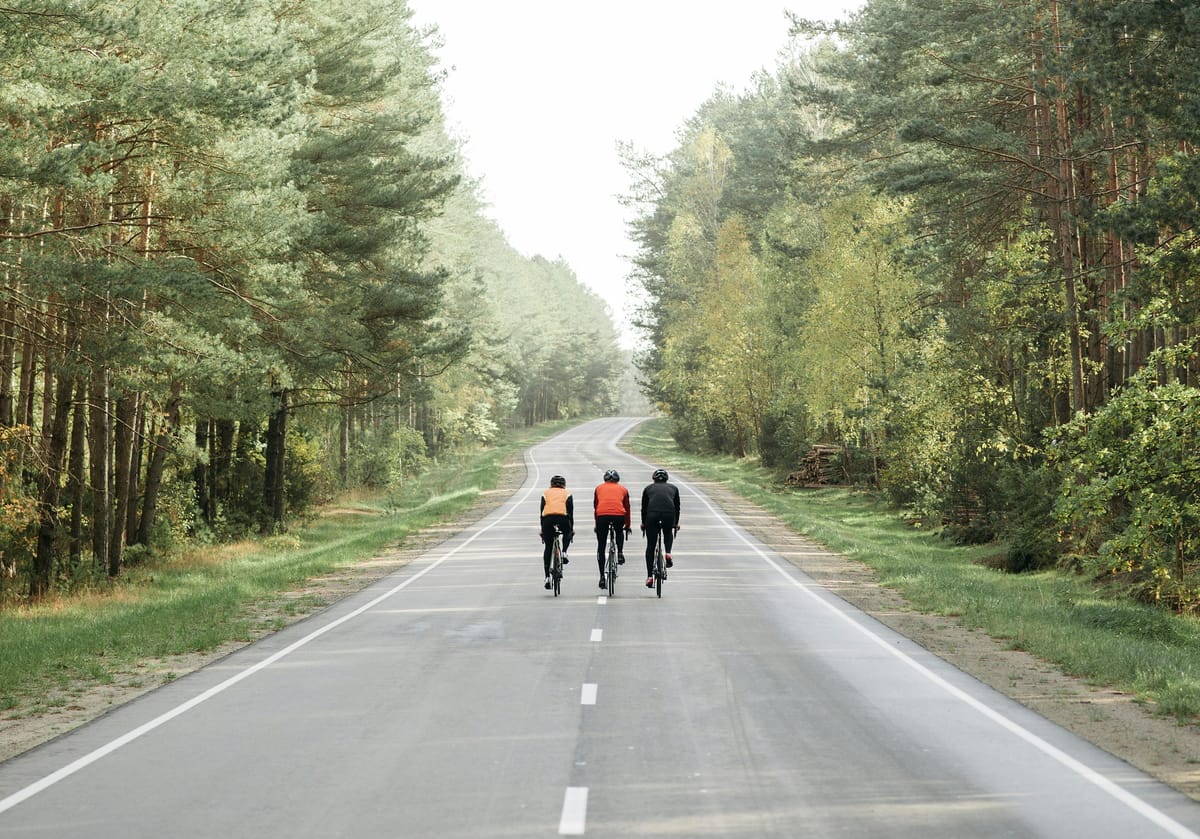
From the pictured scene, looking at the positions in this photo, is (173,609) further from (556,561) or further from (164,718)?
(164,718)

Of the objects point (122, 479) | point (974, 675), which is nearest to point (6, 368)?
point (122, 479)

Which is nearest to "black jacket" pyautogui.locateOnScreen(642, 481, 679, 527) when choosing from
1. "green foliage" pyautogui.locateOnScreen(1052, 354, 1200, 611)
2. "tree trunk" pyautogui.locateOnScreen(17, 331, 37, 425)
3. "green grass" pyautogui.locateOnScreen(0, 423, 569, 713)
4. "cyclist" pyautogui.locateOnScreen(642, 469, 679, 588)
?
"cyclist" pyautogui.locateOnScreen(642, 469, 679, 588)

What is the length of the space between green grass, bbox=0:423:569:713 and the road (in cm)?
134

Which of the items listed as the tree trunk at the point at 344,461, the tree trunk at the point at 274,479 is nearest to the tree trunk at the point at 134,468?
the tree trunk at the point at 274,479

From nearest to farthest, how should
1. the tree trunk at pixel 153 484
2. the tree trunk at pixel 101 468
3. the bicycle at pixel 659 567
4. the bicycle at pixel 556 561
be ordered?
the bicycle at pixel 659 567, the bicycle at pixel 556 561, the tree trunk at pixel 101 468, the tree trunk at pixel 153 484

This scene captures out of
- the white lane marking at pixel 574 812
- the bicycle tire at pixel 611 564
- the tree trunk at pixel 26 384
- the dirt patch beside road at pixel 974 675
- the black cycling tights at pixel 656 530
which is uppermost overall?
the tree trunk at pixel 26 384

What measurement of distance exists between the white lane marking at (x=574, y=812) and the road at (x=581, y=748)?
0.03 m

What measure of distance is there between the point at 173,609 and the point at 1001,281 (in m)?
17.5

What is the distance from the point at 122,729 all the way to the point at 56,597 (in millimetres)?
13981

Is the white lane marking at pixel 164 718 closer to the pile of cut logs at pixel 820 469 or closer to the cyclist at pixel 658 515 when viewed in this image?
the cyclist at pixel 658 515

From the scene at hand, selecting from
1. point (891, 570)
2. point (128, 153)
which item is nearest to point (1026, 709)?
point (891, 570)

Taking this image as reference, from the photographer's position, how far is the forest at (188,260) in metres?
18.3

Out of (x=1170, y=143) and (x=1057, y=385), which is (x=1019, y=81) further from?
(x=1057, y=385)

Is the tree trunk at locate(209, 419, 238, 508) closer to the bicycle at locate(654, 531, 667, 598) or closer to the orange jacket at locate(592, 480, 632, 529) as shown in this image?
the orange jacket at locate(592, 480, 632, 529)
